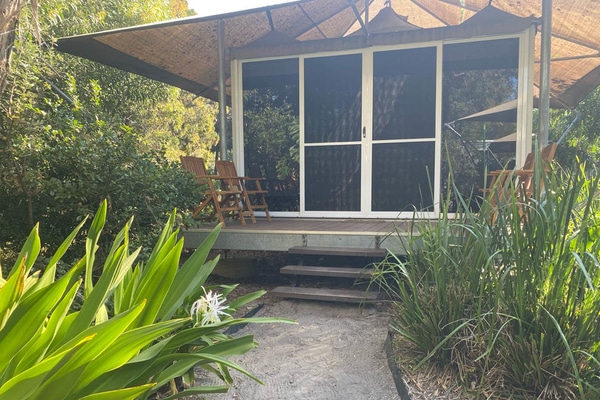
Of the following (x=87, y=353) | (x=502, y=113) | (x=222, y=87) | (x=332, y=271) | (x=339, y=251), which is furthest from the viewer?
(x=222, y=87)

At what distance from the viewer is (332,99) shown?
489 cm

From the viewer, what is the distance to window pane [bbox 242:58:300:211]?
5.08 m

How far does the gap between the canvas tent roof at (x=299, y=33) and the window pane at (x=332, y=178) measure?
133cm

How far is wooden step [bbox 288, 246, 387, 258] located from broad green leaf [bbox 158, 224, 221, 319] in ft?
5.37

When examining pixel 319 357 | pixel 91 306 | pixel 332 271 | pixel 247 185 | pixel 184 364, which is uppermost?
pixel 247 185

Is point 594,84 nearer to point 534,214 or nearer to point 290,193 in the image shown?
point 290,193

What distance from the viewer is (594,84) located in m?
6.71

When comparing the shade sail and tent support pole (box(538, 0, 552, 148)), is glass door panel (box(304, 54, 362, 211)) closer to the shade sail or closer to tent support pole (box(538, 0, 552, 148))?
the shade sail

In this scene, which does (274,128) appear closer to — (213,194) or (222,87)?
(222,87)

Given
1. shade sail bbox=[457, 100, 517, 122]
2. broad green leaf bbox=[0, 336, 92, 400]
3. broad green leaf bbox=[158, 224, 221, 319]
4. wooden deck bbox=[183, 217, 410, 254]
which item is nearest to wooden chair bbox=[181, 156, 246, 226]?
wooden deck bbox=[183, 217, 410, 254]

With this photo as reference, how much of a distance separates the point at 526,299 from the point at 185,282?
1.45 m

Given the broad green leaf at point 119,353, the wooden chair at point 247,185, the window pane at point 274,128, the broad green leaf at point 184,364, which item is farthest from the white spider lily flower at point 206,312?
the window pane at point 274,128

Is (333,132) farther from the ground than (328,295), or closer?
farther from the ground

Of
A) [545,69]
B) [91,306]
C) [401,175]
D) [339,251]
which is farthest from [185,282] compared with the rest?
[545,69]
